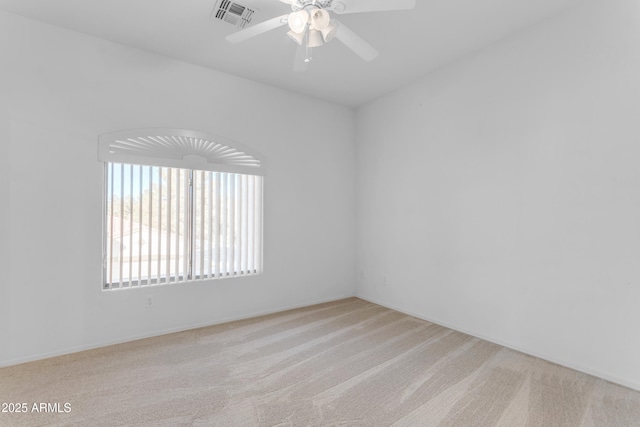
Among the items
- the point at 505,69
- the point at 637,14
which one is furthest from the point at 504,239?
the point at 637,14

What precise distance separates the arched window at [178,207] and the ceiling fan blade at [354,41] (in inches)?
74.3

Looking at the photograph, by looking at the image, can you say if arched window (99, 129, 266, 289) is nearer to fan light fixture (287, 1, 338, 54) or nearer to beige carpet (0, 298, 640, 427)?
beige carpet (0, 298, 640, 427)

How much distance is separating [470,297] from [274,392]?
7.30 ft

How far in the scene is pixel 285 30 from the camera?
280cm

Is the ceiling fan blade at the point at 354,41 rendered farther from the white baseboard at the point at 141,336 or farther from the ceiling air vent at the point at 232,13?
the white baseboard at the point at 141,336

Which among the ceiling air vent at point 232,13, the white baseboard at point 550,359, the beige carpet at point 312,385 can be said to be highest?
the ceiling air vent at point 232,13

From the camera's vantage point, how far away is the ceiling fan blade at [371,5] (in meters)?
1.80

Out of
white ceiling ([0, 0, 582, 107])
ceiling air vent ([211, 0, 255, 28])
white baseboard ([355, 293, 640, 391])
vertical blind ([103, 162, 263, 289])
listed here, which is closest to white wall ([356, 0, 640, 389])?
white baseboard ([355, 293, 640, 391])

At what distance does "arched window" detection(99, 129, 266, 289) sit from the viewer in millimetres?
2990

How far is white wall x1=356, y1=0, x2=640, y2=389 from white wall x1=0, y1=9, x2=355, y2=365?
169 centimetres

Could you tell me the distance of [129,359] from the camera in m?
2.63

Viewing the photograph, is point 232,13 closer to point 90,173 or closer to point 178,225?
point 90,173

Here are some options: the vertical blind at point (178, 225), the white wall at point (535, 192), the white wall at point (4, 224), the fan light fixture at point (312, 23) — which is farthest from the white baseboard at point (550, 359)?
the white wall at point (4, 224)

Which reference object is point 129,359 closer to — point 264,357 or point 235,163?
point 264,357
